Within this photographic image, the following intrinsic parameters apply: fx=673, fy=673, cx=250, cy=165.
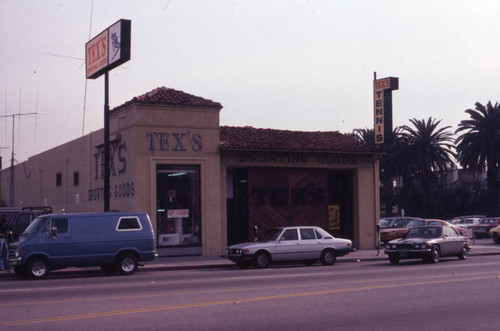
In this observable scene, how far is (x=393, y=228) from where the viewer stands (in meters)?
36.6

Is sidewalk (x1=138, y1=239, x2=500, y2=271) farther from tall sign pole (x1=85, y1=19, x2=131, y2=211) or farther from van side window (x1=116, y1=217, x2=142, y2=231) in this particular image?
tall sign pole (x1=85, y1=19, x2=131, y2=211)

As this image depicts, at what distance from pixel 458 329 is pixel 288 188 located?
2116 centimetres

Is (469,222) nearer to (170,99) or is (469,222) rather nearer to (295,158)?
(295,158)

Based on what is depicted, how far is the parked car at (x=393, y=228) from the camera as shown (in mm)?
35719

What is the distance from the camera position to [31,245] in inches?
790

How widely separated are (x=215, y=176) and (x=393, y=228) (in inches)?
481

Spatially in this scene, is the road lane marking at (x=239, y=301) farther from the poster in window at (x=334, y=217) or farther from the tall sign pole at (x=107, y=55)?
the poster in window at (x=334, y=217)

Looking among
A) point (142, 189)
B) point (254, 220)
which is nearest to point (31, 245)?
point (142, 189)

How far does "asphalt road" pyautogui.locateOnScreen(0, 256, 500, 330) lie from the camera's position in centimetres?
1059

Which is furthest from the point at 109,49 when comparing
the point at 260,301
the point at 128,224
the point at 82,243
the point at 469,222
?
the point at 469,222

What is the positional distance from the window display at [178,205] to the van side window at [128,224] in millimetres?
6202

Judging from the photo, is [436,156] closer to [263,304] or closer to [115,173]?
[115,173]

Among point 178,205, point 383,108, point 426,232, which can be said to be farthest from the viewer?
point 383,108

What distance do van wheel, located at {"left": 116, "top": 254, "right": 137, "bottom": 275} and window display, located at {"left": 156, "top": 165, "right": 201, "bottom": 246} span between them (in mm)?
Result: 6313
